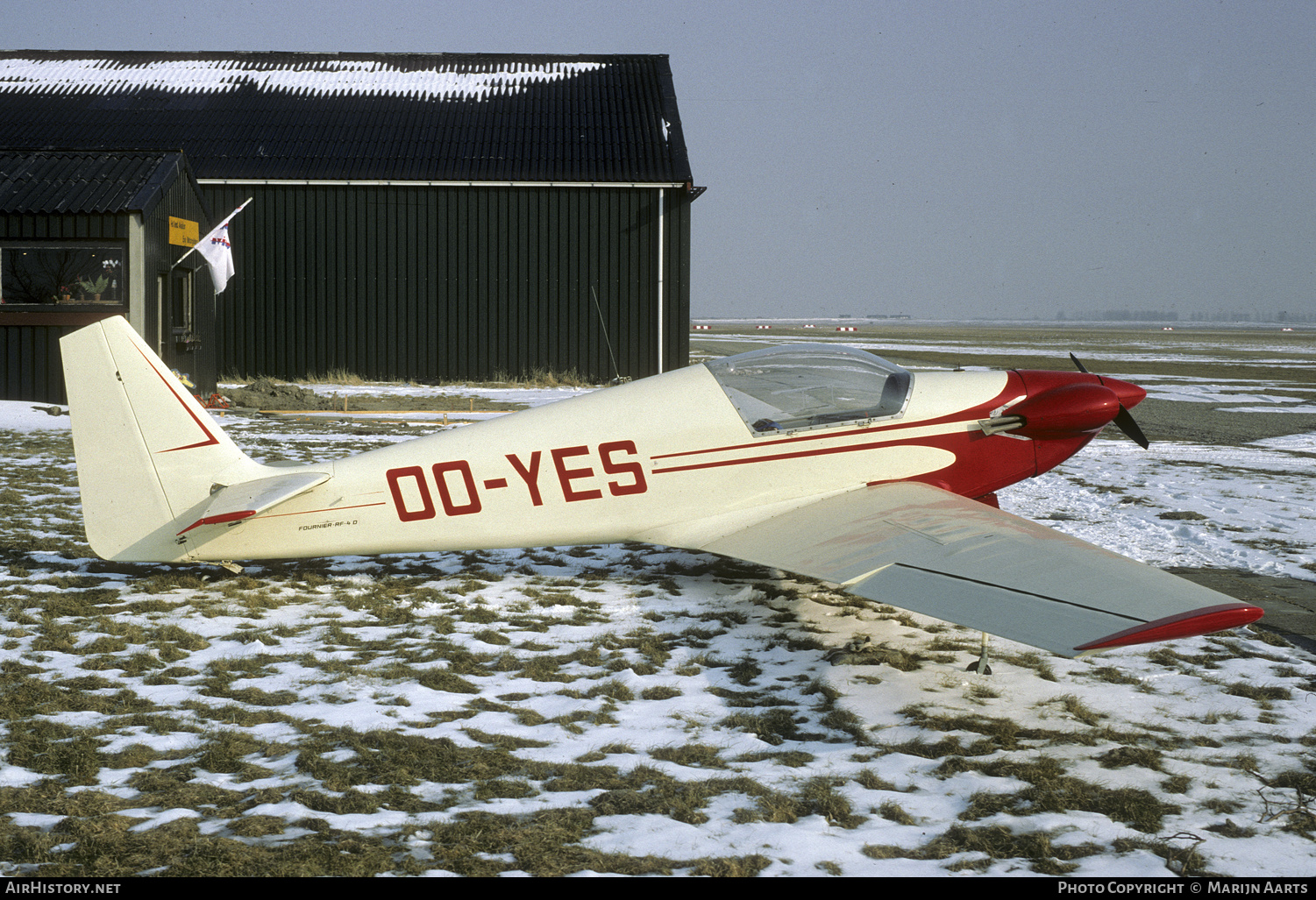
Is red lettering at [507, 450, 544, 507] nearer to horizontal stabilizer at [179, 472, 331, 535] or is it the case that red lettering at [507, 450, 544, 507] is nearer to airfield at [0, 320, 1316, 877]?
airfield at [0, 320, 1316, 877]

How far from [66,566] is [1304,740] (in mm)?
8306

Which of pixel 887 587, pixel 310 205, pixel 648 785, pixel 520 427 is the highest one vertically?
pixel 310 205


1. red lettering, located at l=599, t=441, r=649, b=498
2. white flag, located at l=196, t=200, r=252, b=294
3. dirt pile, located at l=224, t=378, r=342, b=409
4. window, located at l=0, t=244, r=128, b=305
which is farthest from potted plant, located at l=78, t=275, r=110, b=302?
red lettering, located at l=599, t=441, r=649, b=498

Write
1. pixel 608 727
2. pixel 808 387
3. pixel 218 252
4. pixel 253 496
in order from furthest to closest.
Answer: pixel 218 252 < pixel 808 387 < pixel 253 496 < pixel 608 727

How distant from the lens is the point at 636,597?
7.41 meters

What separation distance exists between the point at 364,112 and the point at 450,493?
76.3 feet

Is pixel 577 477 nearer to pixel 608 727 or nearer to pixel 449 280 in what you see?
pixel 608 727

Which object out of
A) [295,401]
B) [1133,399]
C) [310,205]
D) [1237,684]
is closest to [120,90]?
[310,205]

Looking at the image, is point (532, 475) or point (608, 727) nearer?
point (608, 727)

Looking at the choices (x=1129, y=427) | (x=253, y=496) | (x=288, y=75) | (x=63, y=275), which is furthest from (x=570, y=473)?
(x=288, y=75)

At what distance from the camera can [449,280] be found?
994 inches

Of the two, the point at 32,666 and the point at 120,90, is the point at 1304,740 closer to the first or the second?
the point at 32,666

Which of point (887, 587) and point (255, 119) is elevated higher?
point (255, 119)

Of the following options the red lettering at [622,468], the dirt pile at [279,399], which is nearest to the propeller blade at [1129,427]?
the red lettering at [622,468]
